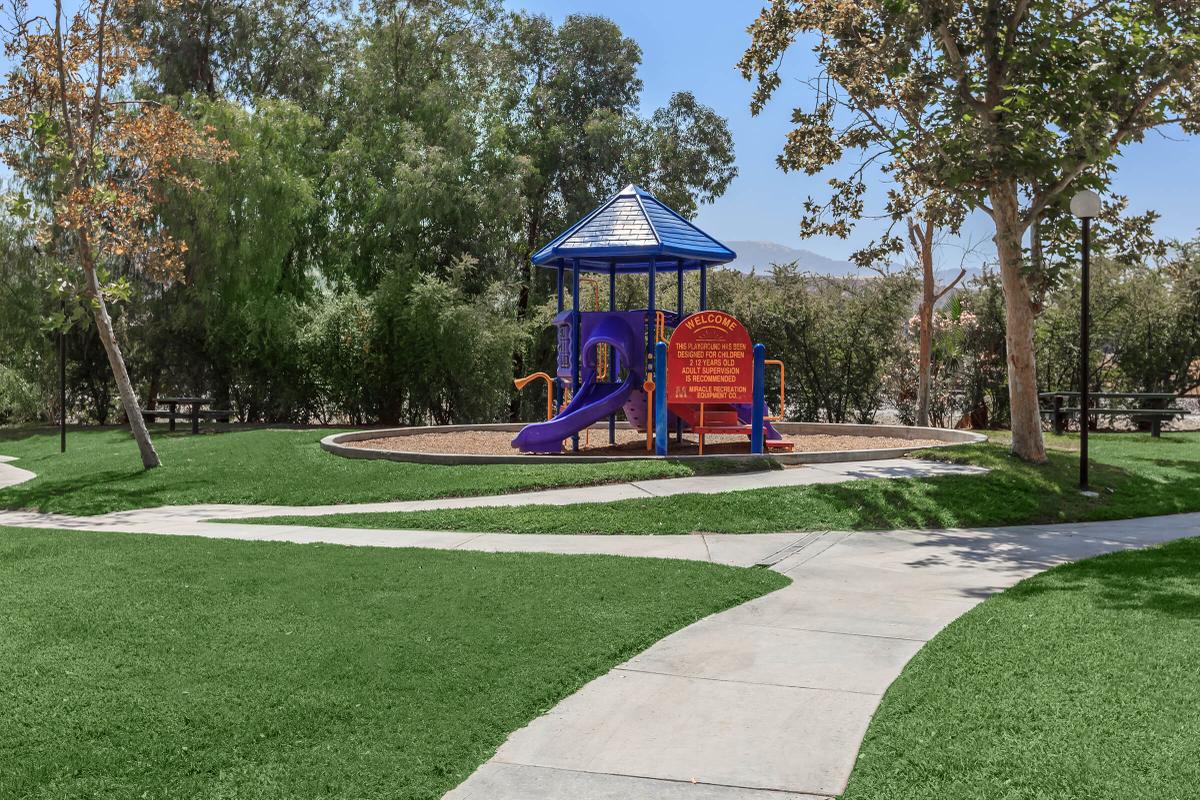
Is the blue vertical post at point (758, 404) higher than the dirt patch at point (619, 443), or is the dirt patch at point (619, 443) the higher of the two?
A: the blue vertical post at point (758, 404)

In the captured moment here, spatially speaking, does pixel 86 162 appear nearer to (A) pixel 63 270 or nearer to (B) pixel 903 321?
(A) pixel 63 270

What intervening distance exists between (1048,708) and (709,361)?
9987 millimetres

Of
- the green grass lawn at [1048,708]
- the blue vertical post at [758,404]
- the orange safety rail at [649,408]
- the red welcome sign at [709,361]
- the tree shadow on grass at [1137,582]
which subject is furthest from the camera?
the orange safety rail at [649,408]

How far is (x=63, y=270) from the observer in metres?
15.3

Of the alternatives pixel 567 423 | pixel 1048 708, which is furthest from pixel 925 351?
pixel 1048 708

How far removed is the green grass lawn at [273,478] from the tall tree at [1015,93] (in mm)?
4225

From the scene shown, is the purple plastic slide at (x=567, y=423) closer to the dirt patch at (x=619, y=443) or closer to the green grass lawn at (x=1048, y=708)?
the dirt patch at (x=619, y=443)

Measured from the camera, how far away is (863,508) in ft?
35.5

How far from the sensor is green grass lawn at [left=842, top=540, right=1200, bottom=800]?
393cm

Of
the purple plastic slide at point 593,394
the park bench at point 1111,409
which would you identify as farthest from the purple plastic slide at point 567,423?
the park bench at point 1111,409

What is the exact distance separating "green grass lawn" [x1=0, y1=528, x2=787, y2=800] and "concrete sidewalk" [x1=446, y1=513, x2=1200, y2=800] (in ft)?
0.68

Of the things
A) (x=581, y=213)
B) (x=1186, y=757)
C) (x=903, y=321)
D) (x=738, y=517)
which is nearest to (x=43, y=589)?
(x=738, y=517)

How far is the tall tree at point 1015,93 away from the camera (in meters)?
11.8

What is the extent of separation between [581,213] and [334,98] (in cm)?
808
